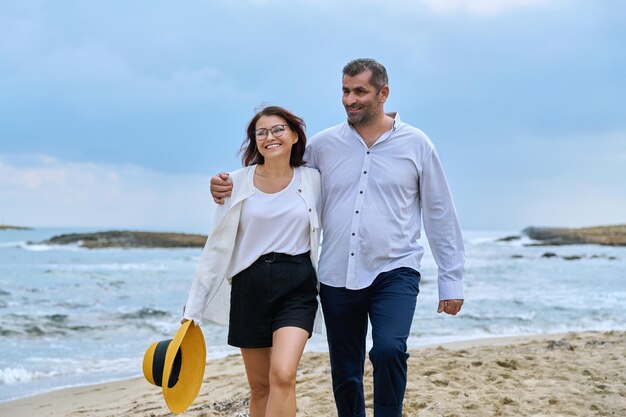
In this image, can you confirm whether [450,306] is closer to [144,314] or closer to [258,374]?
[258,374]

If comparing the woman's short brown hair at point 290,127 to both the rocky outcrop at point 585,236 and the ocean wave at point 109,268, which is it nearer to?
the ocean wave at point 109,268

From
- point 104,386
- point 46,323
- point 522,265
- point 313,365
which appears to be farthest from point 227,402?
point 522,265

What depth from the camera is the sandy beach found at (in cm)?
523

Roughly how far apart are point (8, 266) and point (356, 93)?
3058cm

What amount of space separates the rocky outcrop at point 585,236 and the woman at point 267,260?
47.8m

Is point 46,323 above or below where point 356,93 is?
below

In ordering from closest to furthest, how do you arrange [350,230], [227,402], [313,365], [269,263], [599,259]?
[269,263]
[350,230]
[227,402]
[313,365]
[599,259]

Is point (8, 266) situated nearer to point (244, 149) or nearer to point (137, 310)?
point (137, 310)

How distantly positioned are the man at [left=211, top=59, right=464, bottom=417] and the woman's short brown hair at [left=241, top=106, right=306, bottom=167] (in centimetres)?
18

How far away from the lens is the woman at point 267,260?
3.58 m

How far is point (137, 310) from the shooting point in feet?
48.2

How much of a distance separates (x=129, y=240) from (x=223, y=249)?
192 ft

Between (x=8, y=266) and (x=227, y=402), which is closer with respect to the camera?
(x=227, y=402)

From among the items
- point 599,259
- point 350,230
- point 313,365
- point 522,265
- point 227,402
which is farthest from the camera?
point 599,259
